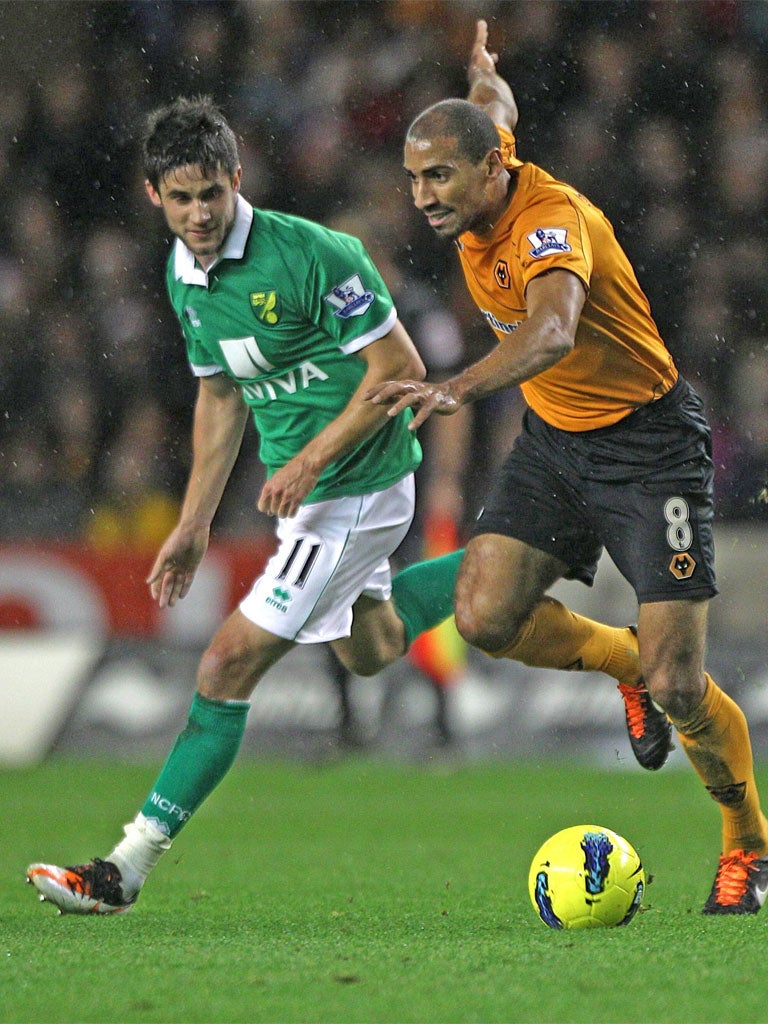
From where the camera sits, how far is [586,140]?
11.1 m

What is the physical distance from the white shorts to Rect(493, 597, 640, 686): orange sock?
50cm

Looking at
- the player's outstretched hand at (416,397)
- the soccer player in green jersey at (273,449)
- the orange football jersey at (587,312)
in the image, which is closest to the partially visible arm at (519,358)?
the player's outstretched hand at (416,397)

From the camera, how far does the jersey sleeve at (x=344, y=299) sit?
480 centimetres

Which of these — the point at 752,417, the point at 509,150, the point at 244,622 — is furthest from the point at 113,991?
the point at 752,417

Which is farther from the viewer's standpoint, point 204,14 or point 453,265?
point 204,14

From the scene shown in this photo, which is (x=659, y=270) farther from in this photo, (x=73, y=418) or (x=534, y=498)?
(x=534, y=498)

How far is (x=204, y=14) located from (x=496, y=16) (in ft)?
6.94

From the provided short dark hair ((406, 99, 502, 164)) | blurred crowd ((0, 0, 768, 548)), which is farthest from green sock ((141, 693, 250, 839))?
blurred crowd ((0, 0, 768, 548))

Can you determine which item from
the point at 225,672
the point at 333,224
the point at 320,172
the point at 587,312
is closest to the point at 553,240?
the point at 587,312

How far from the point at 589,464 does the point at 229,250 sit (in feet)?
4.06

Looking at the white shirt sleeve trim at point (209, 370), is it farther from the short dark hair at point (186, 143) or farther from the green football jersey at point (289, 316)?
the short dark hair at point (186, 143)

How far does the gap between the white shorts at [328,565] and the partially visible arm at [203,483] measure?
24cm

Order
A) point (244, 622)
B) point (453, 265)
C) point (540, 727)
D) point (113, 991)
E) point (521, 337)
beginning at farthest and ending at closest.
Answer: point (453, 265)
point (540, 727)
point (244, 622)
point (521, 337)
point (113, 991)

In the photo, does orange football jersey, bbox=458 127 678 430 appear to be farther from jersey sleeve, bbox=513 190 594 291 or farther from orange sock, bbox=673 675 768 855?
orange sock, bbox=673 675 768 855
